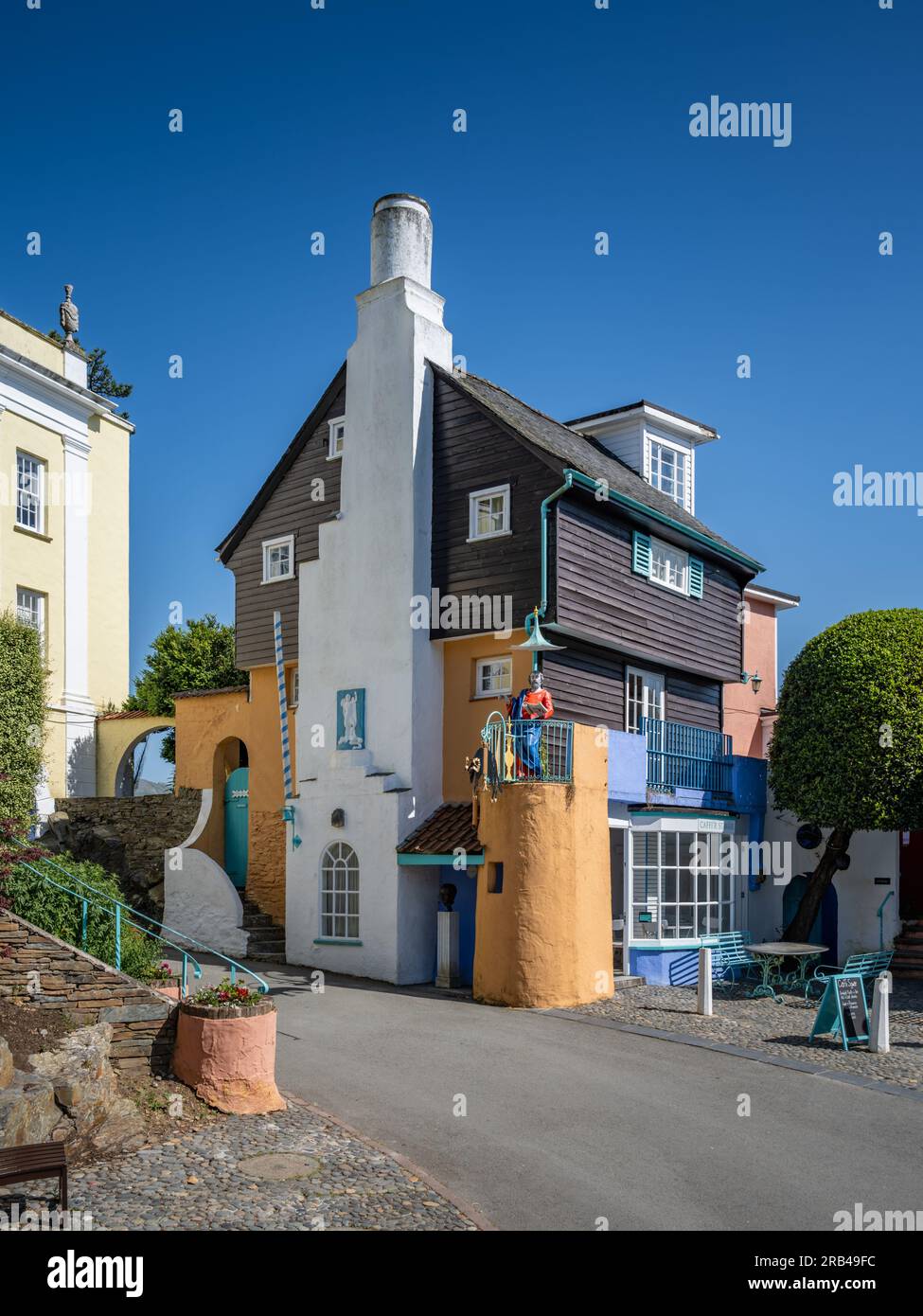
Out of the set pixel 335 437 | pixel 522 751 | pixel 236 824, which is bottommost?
pixel 236 824

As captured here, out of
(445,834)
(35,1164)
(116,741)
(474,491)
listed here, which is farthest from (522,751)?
(116,741)

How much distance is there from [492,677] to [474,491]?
313 cm

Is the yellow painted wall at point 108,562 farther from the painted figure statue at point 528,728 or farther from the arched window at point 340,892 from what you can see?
the painted figure statue at point 528,728

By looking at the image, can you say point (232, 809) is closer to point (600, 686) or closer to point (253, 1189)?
point (600, 686)

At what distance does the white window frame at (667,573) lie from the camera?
22.0 m

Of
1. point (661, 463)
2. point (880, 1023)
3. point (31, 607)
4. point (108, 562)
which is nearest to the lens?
point (880, 1023)

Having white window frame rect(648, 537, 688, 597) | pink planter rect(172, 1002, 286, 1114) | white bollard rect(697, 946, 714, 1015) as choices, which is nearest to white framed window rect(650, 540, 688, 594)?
white window frame rect(648, 537, 688, 597)

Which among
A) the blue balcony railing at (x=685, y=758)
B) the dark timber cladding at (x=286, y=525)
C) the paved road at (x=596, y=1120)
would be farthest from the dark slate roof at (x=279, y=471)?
the paved road at (x=596, y=1120)

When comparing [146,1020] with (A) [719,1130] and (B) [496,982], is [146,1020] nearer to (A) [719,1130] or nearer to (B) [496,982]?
(A) [719,1130]

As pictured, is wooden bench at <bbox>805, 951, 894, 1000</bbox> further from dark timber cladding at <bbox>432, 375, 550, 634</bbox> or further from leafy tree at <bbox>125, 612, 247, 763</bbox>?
leafy tree at <bbox>125, 612, 247, 763</bbox>

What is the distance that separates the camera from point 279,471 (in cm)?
2361

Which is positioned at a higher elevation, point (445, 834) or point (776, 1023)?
point (445, 834)

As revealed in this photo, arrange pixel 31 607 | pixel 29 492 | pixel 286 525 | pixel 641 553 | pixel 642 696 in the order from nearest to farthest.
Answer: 1. pixel 641 553
2. pixel 642 696
3. pixel 286 525
4. pixel 29 492
5. pixel 31 607

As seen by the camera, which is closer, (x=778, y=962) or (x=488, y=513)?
(x=778, y=962)
